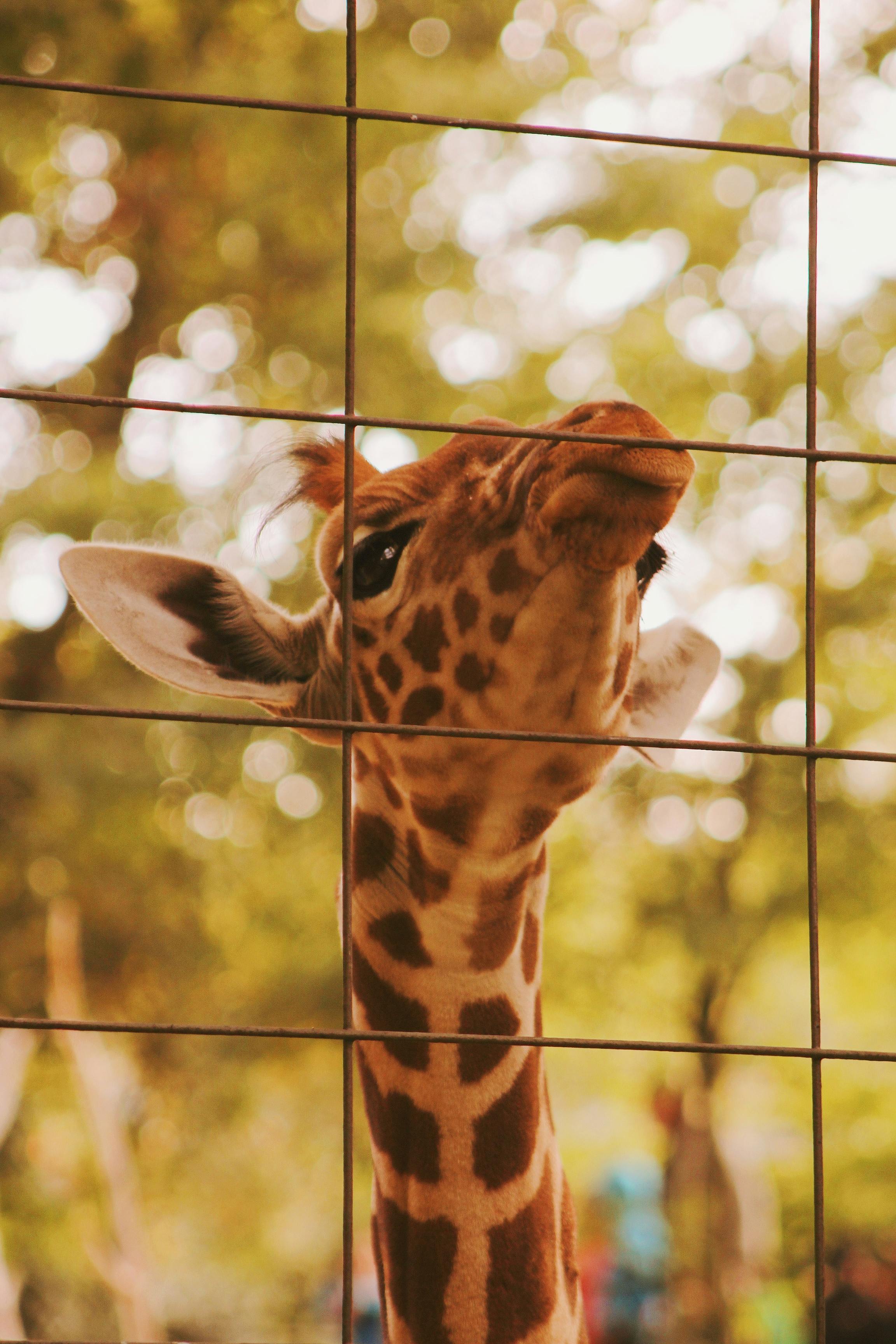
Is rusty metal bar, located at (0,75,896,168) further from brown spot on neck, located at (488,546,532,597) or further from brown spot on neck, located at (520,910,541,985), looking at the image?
brown spot on neck, located at (520,910,541,985)

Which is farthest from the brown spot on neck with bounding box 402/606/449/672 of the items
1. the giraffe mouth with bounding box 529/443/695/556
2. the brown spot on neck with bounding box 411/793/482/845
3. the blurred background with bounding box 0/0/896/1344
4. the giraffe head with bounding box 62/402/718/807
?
the blurred background with bounding box 0/0/896/1344

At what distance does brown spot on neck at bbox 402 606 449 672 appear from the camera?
2289mm

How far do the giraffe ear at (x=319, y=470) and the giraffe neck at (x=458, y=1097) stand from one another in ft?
2.03

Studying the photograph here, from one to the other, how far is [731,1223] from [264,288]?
7229 millimetres

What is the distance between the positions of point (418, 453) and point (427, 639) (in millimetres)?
6001

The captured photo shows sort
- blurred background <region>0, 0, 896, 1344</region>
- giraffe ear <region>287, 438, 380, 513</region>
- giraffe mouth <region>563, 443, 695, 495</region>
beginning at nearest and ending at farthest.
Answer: giraffe mouth <region>563, 443, 695, 495</region>, giraffe ear <region>287, 438, 380, 513</region>, blurred background <region>0, 0, 896, 1344</region>

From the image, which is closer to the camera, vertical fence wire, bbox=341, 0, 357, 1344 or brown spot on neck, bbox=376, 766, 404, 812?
vertical fence wire, bbox=341, 0, 357, 1344

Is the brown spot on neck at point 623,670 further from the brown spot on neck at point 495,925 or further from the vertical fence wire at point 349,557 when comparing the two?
the vertical fence wire at point 349,557

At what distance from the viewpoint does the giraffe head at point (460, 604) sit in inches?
Answer: 76.4

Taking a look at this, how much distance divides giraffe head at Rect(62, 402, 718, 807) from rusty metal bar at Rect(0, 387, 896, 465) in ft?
0.19

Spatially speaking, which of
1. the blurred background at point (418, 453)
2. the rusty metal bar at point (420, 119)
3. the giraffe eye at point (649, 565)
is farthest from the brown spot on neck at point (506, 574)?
the blurred background at point (418, 453)

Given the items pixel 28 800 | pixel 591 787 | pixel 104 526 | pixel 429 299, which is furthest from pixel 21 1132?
pixel 591 787

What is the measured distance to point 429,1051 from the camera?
226 centimetres

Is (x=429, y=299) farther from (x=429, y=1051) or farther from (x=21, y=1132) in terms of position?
(x=429, y=1051)
